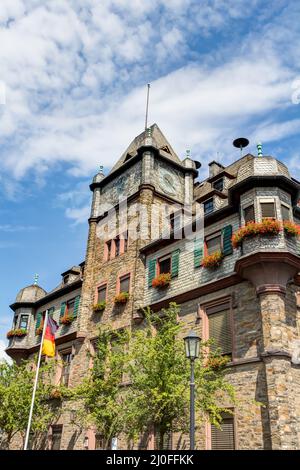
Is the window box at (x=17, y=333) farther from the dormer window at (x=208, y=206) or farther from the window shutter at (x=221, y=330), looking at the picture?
the window shutter at (x=221, y=330)

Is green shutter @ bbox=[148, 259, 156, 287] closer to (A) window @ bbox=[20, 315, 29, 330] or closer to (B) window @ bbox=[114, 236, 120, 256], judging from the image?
(B) window @ bbox=[114, 236, 120, 256]

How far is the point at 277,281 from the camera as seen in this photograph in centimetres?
1886

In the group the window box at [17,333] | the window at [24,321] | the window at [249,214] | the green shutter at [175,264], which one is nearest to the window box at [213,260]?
the window at [249,214]

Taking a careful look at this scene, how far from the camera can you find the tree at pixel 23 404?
28281 mm

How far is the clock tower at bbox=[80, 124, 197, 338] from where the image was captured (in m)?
27.4

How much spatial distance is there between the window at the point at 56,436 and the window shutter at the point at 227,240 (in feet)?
50.5

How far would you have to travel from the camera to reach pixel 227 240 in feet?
71.4

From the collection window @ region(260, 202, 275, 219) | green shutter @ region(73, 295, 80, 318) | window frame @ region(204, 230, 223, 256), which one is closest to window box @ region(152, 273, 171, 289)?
window frame @ region(204, 230, 223, 256)

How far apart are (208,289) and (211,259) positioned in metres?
1.38

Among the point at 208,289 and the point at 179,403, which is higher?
the point at 208,289

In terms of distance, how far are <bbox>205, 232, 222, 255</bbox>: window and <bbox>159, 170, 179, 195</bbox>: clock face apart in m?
8.82

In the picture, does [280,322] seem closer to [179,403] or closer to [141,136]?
[179,403]
